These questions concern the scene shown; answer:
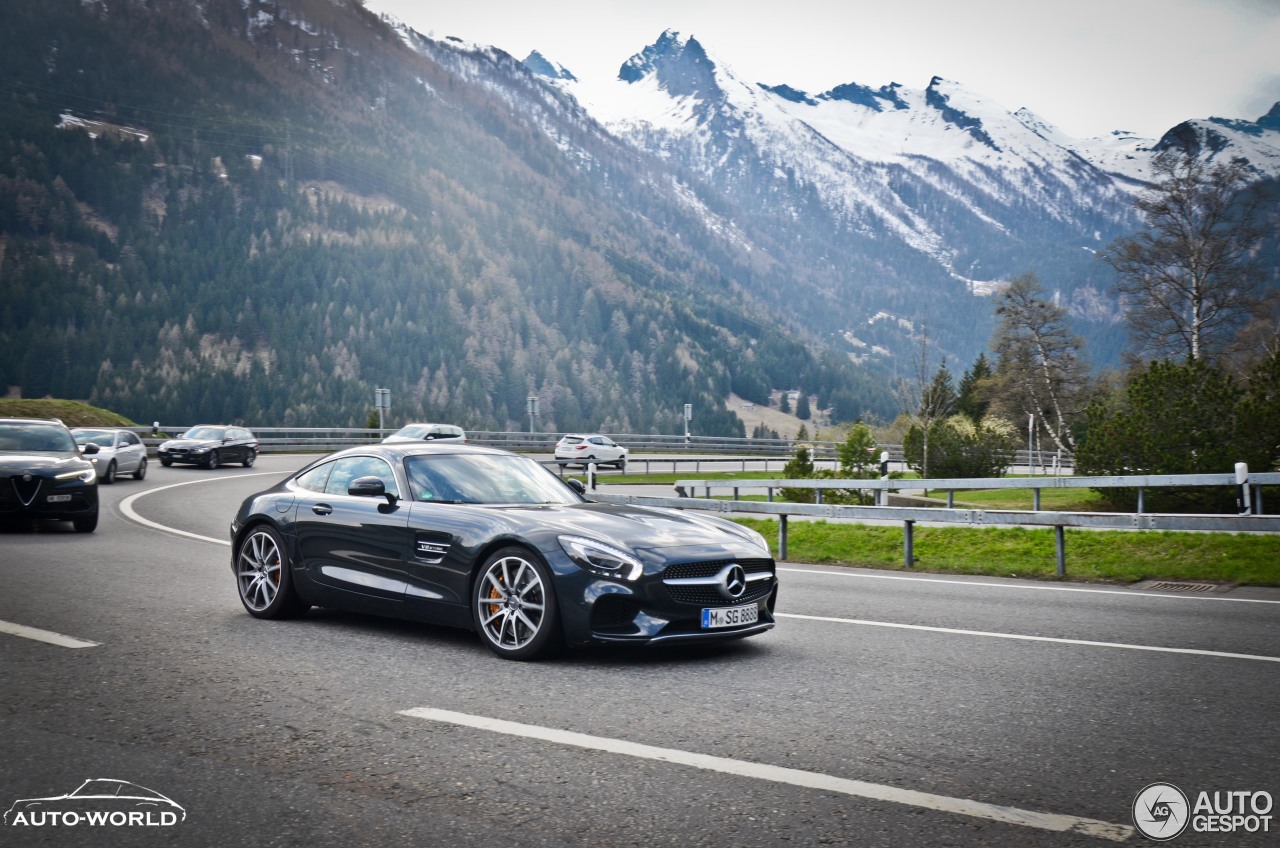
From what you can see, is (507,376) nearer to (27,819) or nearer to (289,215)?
(289,215)

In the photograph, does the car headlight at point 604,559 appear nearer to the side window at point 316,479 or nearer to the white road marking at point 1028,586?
the side window at point 316,479

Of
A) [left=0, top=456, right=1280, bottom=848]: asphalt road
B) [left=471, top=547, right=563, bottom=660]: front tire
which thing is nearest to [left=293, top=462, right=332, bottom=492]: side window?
[left=0, top=456, right=1280, bottom=848]: asphalt road

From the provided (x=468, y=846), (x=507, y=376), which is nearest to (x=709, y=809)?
(x=468, y=846)

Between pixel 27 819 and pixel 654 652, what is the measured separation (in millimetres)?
4297

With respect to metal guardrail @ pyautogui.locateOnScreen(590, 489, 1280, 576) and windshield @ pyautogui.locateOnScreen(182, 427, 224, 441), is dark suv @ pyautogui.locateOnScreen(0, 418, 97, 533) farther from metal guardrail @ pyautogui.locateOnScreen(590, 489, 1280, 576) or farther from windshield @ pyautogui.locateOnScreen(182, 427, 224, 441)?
A: windshield @ pyautogui.locateOnScreen(182, 427, 224, 441)

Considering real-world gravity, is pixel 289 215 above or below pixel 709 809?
above

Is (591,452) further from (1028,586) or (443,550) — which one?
(443,550)

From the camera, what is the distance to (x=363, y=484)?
26.0 ft

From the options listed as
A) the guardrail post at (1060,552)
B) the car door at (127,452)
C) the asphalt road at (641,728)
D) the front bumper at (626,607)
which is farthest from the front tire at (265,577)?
the car door at (127,452)

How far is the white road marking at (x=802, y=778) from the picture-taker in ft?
13.5

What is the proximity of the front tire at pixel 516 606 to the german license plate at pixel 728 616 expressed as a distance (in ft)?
3.11

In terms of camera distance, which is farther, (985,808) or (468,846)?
(985,808)
